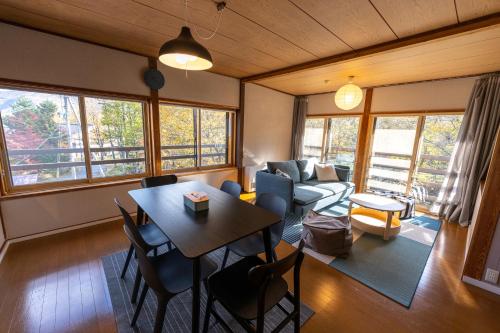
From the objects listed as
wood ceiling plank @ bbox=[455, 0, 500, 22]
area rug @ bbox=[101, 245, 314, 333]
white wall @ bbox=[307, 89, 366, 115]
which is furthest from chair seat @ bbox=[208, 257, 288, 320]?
white wall @ bbox=[307, 89, 366, 115]

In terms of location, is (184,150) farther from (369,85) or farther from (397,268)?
(369,85)

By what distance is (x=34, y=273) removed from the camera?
1939 mm

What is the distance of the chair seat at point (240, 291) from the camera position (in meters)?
1.11

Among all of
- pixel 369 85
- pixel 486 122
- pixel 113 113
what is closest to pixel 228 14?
pixel 113 113

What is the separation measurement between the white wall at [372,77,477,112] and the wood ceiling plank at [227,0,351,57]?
2.17 m

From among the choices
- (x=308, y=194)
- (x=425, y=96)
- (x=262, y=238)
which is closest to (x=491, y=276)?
(x=308, y=194)

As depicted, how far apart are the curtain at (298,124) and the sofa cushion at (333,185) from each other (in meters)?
1.42

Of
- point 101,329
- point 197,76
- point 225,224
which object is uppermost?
point 197,76

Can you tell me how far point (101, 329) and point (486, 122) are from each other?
17.0 ft

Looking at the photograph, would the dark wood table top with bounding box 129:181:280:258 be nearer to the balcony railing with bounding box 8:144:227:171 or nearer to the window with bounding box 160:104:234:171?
the balcony railing with bounding box 8:144:227:171

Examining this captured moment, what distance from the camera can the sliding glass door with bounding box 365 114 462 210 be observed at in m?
3.64

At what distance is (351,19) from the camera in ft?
6.09

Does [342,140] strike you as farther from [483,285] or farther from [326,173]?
[483,285]

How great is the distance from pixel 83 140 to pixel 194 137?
1.64 m
